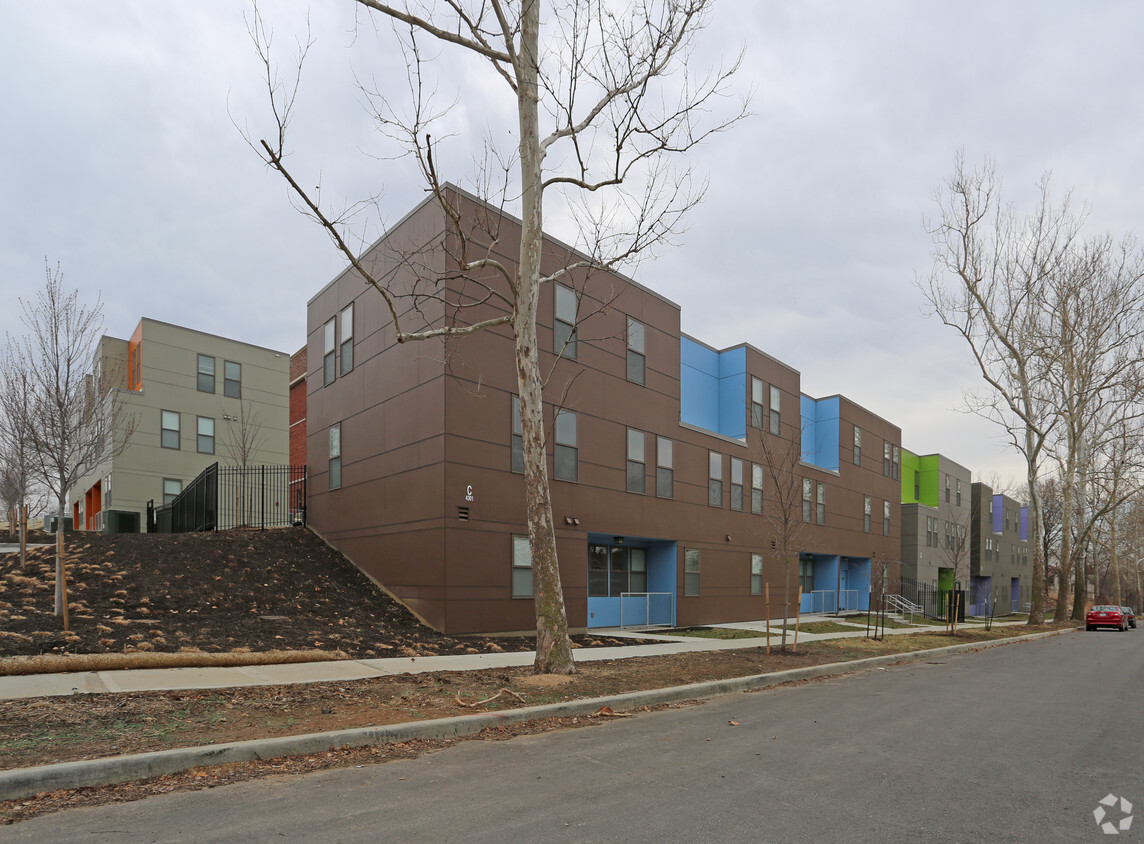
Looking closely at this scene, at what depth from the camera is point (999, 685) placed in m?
12.8

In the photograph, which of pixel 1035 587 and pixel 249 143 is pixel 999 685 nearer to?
pixel 249 143

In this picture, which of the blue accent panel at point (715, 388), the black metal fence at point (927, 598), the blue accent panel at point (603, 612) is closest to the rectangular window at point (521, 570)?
the blue accent panel at point (603, 612)

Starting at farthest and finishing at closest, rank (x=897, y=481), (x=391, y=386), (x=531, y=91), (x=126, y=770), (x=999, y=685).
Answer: (x=897, y=481)
(x=391, y=386)
(x=999, y=685)
(x=531, y=91)
(x=126, y=770)

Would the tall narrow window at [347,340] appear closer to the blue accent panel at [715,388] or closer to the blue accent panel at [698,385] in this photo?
the blue accent panel at [698,385]

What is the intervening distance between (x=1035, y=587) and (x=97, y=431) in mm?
36417

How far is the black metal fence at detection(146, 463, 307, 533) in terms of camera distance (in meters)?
23.6

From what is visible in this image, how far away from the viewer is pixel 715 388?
96.6 ft

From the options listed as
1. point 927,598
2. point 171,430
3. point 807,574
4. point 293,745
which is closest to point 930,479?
point 927,598

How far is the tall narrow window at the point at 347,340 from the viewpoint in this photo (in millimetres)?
20922

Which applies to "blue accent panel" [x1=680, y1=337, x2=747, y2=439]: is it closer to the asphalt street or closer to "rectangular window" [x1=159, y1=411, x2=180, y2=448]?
the asphalt street

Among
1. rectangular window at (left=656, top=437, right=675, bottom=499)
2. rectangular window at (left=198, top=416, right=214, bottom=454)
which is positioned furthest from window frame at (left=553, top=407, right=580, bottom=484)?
rectangular window at (left=198, top=416, right=214, bottom=454)

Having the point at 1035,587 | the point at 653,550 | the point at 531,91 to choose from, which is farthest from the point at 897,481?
the point at 531,91

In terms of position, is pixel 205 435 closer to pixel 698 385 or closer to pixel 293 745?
pixel 698 385

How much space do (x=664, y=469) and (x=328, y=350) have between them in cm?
1056
